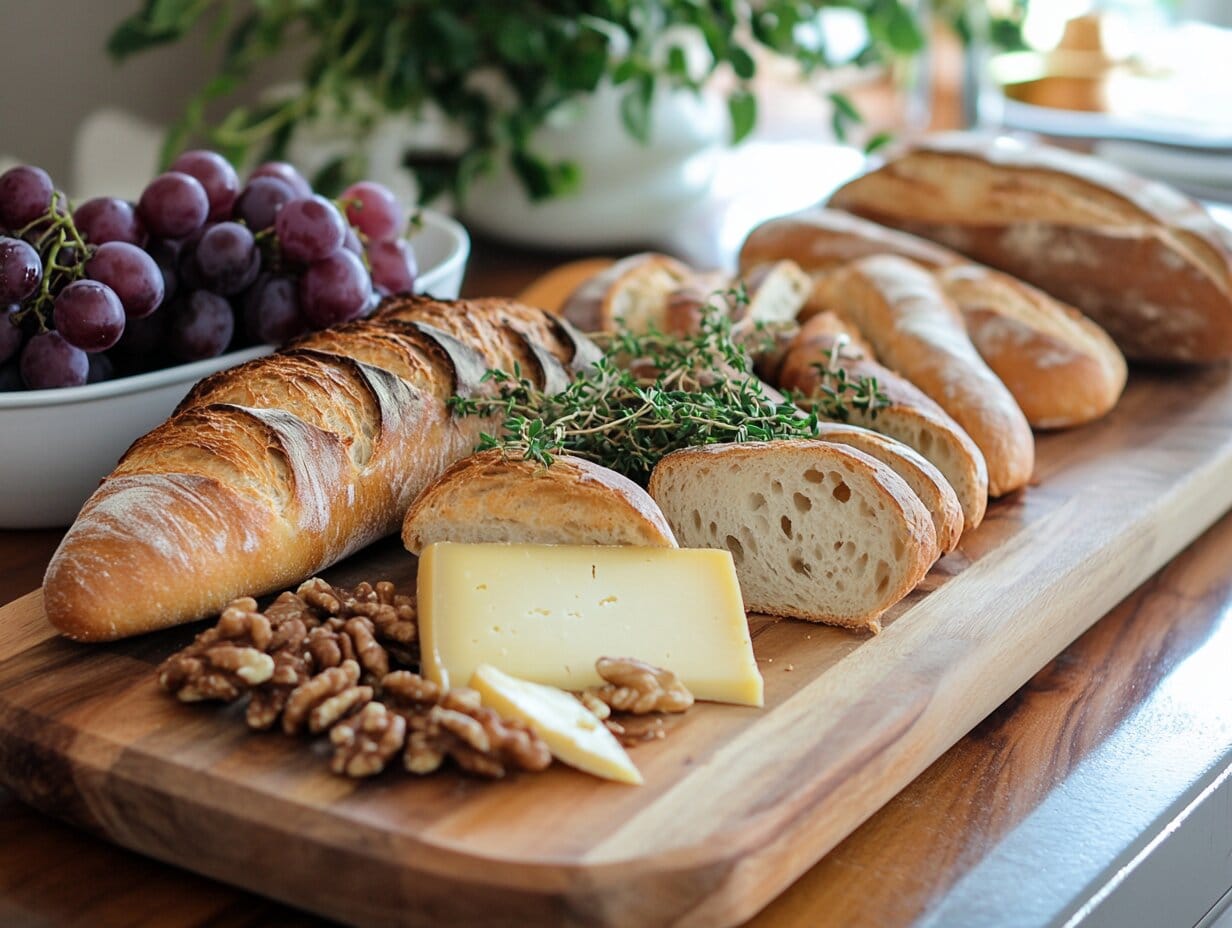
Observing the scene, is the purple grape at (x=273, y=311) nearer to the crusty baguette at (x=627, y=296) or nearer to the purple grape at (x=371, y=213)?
the purple grape at (x=371, y=213)

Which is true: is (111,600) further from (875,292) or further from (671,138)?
(671,138)

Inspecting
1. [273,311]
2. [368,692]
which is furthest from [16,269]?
[368,692]

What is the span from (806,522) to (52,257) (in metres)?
0.85

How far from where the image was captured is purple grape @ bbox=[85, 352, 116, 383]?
1.50 metres

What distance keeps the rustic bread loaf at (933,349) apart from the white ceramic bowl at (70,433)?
862mm

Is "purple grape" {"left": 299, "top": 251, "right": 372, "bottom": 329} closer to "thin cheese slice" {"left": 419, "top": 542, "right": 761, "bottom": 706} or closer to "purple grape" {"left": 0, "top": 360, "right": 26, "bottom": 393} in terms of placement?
"purple grape" {"left": 0, "top": 360, "right": 26, "bottom": 393}

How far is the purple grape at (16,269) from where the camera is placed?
1387 mm

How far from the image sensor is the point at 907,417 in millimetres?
1567

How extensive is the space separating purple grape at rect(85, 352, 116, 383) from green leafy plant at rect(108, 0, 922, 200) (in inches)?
37.0

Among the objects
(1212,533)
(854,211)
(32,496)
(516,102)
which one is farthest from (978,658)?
(516,102)

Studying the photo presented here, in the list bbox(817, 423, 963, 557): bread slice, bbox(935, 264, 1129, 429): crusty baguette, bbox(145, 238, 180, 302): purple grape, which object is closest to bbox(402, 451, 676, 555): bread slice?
bbox(817, 423, 963, 557): bread slice

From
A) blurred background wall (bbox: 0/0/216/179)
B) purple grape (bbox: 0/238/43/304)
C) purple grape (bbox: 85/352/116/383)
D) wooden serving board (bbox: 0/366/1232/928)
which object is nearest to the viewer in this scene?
wooden serving board (bbox: 0/366/1232/928)

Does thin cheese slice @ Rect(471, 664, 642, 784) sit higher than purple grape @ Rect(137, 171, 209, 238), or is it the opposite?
purple grape @ Rect(137, 171, 209, 238)

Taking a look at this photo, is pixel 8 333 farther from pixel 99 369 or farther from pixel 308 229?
pixel 308 229
